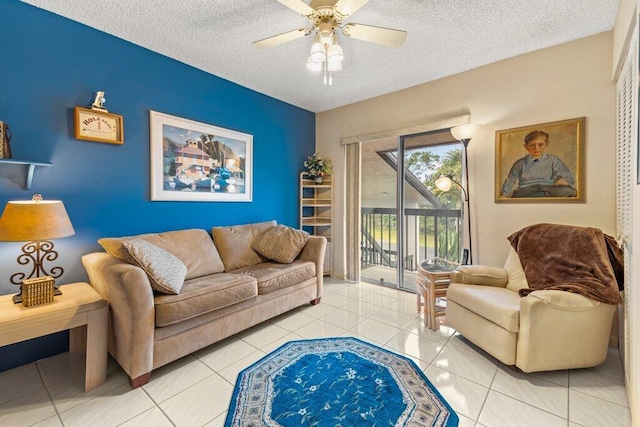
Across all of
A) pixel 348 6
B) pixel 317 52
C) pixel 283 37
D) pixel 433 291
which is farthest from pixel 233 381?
pixel 348 6

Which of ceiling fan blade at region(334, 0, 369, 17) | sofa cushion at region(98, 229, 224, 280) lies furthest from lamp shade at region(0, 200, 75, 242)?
ceiling fan blade at region(334, 0, 369, 17)

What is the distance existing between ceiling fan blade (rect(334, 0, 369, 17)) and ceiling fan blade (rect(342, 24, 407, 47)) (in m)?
0.10

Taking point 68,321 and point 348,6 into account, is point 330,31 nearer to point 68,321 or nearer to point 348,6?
point 348,6

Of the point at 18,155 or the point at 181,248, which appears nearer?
the point at 18,155

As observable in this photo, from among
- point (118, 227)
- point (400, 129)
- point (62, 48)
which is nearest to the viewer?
point (62, 48)

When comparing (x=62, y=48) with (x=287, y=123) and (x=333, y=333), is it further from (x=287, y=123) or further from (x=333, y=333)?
(x=333, y=333)

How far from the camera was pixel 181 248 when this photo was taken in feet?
8.30

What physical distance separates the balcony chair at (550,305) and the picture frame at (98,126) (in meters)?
3.14

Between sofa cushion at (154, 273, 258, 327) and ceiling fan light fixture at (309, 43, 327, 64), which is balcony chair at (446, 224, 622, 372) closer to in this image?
sofa cushion at (154, 273, 258, 327)

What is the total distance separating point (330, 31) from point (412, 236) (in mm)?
2696

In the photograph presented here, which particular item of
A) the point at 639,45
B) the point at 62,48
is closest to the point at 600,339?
the point at 639,45

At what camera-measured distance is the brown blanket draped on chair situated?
183cm

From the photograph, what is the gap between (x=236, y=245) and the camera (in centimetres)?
297

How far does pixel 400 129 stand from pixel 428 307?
2.10m
